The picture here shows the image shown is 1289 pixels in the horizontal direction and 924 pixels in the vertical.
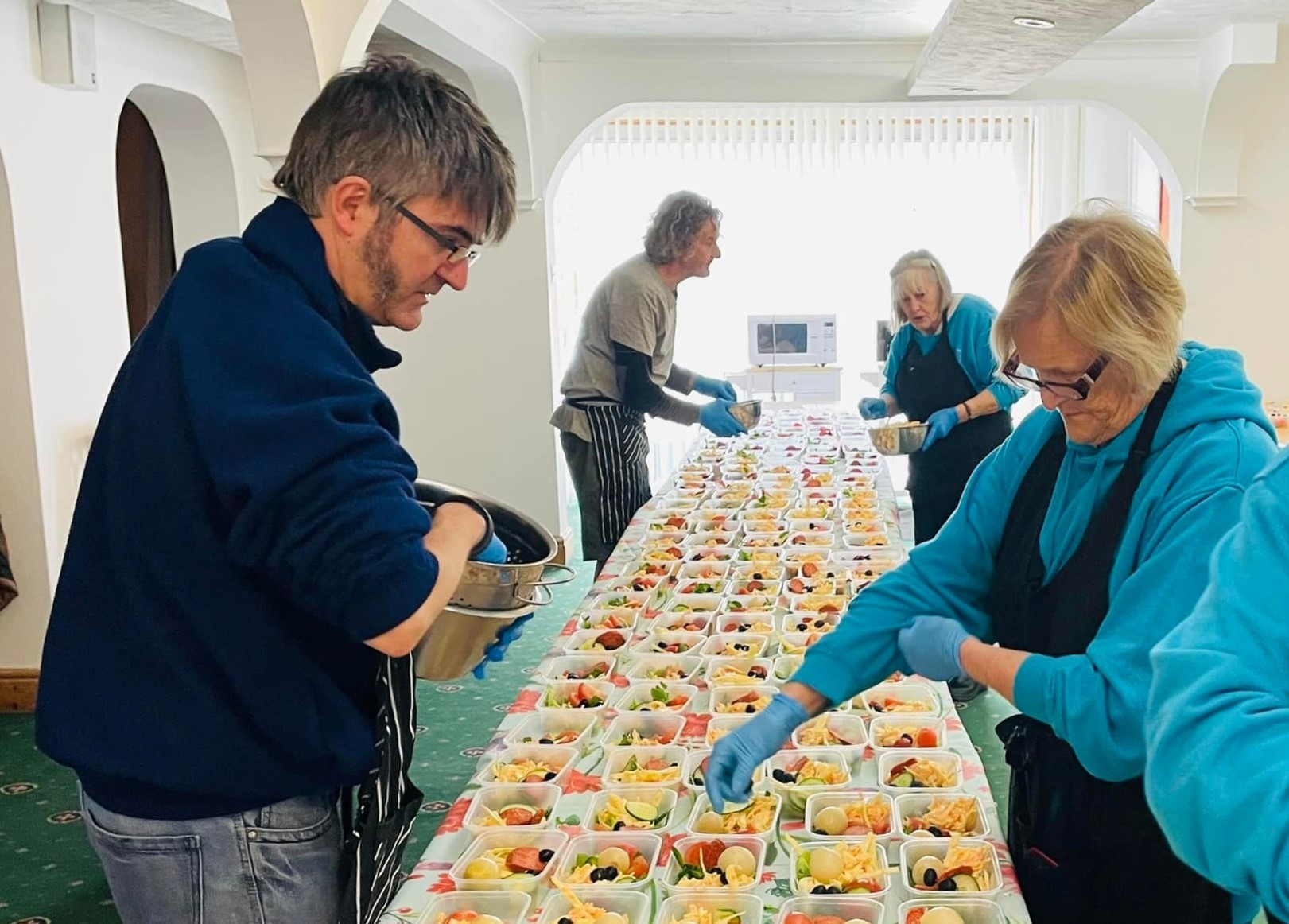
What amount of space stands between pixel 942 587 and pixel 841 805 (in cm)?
32

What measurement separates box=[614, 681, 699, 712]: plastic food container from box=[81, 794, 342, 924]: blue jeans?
70cm

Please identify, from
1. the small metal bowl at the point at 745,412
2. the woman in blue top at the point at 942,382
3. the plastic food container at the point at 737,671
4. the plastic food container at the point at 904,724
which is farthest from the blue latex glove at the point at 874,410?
the plastic food container at the point at 904,724

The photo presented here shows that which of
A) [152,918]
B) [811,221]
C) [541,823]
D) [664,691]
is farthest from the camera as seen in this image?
[811,221]

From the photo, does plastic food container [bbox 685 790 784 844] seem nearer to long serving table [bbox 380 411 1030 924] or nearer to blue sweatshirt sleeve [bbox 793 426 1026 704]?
long serving table [bbox 380 411 1030 924]

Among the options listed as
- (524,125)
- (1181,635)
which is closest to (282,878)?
(1181,635)

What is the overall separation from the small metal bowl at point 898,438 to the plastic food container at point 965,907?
2275mm

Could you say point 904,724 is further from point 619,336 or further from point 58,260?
point 58,260

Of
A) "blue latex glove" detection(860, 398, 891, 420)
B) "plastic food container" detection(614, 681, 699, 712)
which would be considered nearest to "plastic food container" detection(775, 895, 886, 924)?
"plastic food container" detection(614, 681, 699, 712)

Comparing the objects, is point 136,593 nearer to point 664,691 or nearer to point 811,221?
point 664,691

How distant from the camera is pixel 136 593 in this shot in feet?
3.68

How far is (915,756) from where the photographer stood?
1598 mm

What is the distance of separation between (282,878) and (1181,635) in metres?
0.93

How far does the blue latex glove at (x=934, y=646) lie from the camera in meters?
1.42

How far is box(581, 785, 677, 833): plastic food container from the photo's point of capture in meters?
1.48
